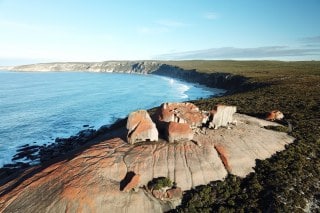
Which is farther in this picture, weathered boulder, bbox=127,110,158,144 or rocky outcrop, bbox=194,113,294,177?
weathered boulder, bbox=127,110,158,144

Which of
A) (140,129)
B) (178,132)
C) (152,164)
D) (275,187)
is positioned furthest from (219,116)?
(152,164)

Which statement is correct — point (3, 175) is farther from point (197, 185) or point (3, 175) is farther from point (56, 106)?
point (56, 106)

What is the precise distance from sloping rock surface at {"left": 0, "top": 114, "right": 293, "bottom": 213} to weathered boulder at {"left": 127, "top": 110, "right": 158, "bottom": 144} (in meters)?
0.88

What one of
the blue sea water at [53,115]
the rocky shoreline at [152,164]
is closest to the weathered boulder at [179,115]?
the rocky shoreline at [152,164]

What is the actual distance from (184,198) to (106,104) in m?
86.3

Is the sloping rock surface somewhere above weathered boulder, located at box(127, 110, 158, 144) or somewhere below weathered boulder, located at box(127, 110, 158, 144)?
below

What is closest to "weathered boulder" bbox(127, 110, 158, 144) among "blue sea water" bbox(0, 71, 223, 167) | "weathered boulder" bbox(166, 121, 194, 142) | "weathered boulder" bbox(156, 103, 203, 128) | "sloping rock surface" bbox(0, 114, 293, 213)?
"sloping rock surface" bbox(0, 114, 293, 213)

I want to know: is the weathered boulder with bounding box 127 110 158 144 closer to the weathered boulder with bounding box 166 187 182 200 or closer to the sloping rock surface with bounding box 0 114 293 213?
the sloping rock surface with bounding box 0 114 293 213

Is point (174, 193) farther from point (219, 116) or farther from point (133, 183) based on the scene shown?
point (219, 116)

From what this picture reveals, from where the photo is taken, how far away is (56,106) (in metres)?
108

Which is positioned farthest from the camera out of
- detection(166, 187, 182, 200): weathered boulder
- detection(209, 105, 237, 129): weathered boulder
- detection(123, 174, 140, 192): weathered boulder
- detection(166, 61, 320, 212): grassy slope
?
detection(209, 105, 237, 129): weathered boulder

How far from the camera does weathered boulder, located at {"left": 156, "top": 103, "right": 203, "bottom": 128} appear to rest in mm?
38719

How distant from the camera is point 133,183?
96.2 feet

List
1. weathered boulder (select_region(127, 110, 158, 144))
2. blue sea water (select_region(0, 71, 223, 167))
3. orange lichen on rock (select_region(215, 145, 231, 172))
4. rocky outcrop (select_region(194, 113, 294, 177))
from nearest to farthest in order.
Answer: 1. orange lichen on rock (select_region(215, 145, 231, 172))
2. rocky outcrop (select_region(194, 113, 294, 177))
3. weathered boulder (select_region(127, 110, 158, 144))
4. blue sea water (select_region(0, 71, 223, 167))
